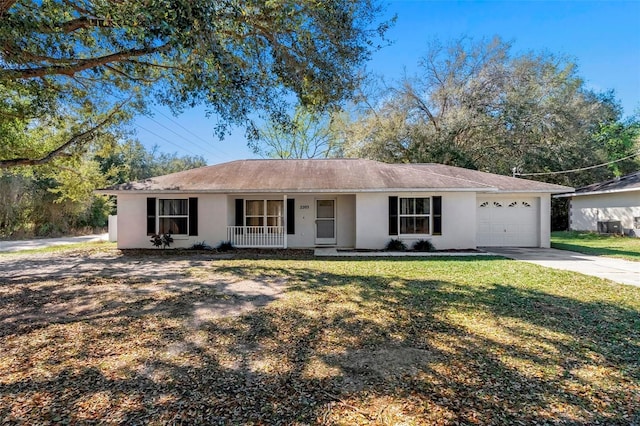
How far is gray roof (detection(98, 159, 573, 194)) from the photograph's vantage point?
12188mm

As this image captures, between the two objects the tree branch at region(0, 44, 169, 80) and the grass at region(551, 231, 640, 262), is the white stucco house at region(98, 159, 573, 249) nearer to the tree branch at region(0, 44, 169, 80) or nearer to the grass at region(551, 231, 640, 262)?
the grass at region(551, 231, 640, 262)

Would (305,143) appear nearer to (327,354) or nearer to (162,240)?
(162,240)

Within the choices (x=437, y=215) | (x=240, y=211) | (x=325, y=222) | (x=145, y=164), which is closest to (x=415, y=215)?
(x=437, y=215)

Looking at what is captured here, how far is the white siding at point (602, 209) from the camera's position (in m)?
17.4

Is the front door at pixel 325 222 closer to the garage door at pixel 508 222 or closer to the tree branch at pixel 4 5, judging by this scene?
the garage door at pixel 508 222

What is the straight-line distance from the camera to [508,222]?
14.1 meters

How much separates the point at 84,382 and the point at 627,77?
3569 cm

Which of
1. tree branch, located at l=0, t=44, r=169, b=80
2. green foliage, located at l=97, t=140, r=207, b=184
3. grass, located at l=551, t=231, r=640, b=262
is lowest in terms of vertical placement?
grass, located at l=551, t=231, r=640, b=262

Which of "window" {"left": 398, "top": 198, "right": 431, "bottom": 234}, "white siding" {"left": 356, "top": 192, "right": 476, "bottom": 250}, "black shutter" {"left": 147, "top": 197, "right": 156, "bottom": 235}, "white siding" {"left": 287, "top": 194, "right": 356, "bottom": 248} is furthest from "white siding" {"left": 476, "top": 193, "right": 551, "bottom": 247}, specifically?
"black shutter" {"left": 147, "top": 197, "right": 156, "bottom": 235}

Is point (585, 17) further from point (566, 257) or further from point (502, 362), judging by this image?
point (502, 362)

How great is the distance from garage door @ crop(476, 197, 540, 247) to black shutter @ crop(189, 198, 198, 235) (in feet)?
38.8

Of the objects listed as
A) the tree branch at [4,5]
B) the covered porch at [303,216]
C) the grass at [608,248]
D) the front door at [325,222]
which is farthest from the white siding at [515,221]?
the tree branch at [4,5]

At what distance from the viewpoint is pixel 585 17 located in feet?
43.0

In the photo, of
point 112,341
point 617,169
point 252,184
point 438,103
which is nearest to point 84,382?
point 112,341
